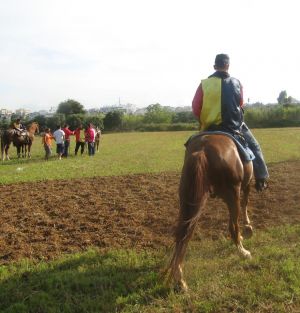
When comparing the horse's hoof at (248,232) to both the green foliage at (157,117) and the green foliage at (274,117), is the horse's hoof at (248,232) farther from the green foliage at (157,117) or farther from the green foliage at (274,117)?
the green foliage at (157,117)

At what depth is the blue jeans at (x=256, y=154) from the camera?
6.72 meters

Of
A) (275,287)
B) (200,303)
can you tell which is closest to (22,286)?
(200,303)

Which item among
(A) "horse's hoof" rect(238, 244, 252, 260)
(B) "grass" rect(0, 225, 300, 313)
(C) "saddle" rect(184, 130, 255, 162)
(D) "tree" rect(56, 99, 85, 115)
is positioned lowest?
(B) "grass" rect(0, 225, 300, 313)

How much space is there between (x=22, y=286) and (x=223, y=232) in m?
3.60

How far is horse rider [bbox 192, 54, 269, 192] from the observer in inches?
241

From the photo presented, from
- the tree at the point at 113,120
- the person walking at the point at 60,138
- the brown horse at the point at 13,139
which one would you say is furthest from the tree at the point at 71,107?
the person walking at the point at 60,138

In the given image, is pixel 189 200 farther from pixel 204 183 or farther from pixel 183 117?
pixel 183 117

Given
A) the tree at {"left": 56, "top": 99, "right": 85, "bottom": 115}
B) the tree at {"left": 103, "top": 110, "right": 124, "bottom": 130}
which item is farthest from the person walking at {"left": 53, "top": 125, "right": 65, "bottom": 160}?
the tree at {"left": 56, "top": 99, "right": 85, "bottom": 115}

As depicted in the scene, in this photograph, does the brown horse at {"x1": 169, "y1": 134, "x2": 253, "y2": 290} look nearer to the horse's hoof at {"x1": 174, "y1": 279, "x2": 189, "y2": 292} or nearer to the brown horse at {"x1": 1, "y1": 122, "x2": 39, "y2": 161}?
the horse's hoof at {"x1": 174, "y1": 279, "x2": 189, "y2": 292}

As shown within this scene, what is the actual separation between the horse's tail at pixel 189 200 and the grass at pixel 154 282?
461mm

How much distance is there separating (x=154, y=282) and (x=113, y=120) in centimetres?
7274

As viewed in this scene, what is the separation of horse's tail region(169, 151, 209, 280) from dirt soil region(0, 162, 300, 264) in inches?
12.6

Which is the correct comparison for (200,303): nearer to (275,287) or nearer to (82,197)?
(275,287)

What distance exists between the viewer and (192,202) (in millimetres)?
4938
